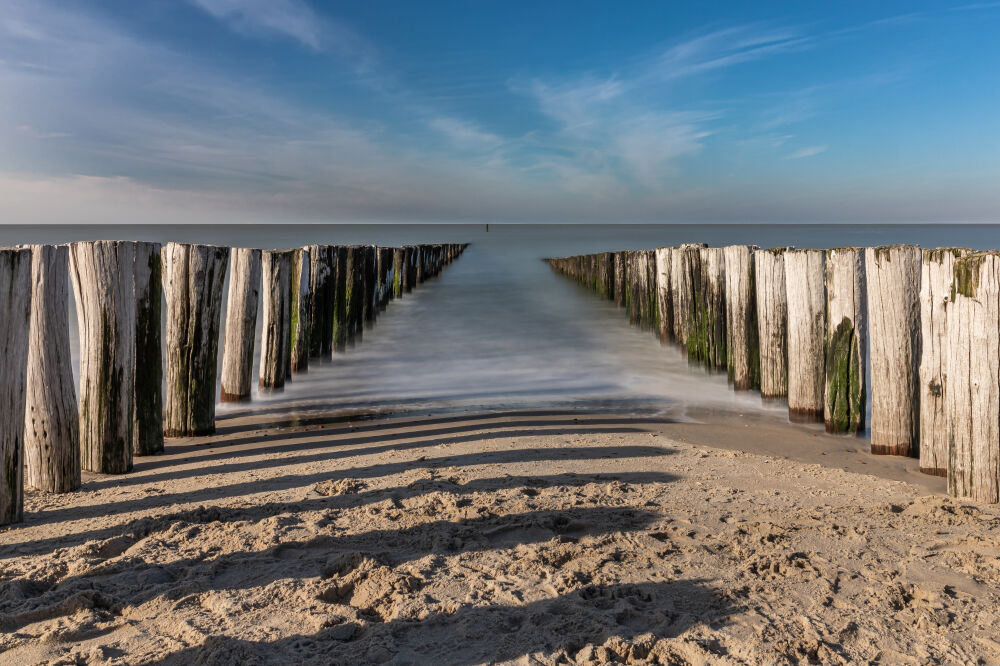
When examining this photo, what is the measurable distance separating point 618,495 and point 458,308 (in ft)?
37.0

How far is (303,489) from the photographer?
343 centimetres

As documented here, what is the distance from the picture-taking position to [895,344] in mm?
4070

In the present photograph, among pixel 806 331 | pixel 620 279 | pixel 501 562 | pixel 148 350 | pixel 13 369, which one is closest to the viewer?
pixel 501 562

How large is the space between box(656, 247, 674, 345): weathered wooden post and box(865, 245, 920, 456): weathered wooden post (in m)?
4.88

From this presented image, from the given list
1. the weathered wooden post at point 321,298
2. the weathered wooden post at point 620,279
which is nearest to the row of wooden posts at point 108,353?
the weathered wooden post at point 321,298

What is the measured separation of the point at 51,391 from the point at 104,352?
471mm

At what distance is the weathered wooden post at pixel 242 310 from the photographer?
5.45m

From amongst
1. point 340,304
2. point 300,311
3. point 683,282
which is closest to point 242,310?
point 300,311

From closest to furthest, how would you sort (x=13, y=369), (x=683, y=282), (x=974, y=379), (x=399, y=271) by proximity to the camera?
1. (x=13, y=369)
2. (x=974, y=379)
3. (x=683, y=282)
4. (x=399, y=271)

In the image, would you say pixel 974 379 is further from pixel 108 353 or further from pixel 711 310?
pixel 108 353

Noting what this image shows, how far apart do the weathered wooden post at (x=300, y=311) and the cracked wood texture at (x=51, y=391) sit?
357 cm

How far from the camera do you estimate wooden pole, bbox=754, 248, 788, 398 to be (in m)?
5.26

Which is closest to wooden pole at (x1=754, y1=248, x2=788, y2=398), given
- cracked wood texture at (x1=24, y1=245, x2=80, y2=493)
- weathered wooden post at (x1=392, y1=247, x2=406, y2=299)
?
cracked wood texture at (x1=24, y1=245, x2=80, y2=493)

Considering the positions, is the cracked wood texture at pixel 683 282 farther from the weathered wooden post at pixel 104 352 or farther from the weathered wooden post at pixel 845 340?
the weathered wooden post at pixel 104 352
